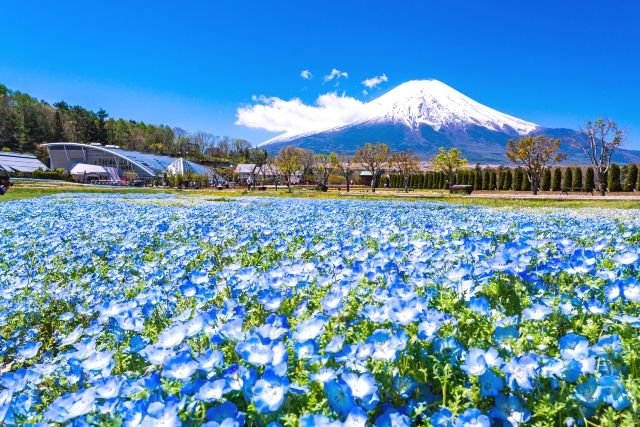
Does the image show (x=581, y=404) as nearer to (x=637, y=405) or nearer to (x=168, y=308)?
(x=637, y=405)

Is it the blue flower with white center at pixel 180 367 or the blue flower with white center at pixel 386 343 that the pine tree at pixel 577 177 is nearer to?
the blue flower with white center at pixel 386 343

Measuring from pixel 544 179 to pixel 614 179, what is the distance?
8603mm

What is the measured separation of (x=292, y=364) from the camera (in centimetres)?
200

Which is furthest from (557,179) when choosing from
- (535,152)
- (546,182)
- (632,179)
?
(535,152)

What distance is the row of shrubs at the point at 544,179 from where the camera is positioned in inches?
1937

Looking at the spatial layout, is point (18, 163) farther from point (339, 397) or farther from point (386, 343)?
point (339, 397)

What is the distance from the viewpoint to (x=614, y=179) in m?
49.4

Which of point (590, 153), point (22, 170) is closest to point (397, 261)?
point (590, 153)

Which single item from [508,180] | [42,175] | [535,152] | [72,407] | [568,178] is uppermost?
[535,152]

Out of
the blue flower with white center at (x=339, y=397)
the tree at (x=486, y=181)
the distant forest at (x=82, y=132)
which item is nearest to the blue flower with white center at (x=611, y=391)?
the blue flower with white center at (x=339, y=397)

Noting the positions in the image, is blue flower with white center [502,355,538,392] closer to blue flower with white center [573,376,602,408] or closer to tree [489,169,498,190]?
blue flower with white center [573,376,602,408]

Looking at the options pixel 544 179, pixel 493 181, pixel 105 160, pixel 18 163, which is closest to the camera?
pixel 544 179

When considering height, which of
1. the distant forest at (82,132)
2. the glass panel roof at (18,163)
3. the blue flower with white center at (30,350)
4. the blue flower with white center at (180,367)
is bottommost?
the blue flower with white center at (30,350)

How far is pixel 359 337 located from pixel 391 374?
483 millimetres
